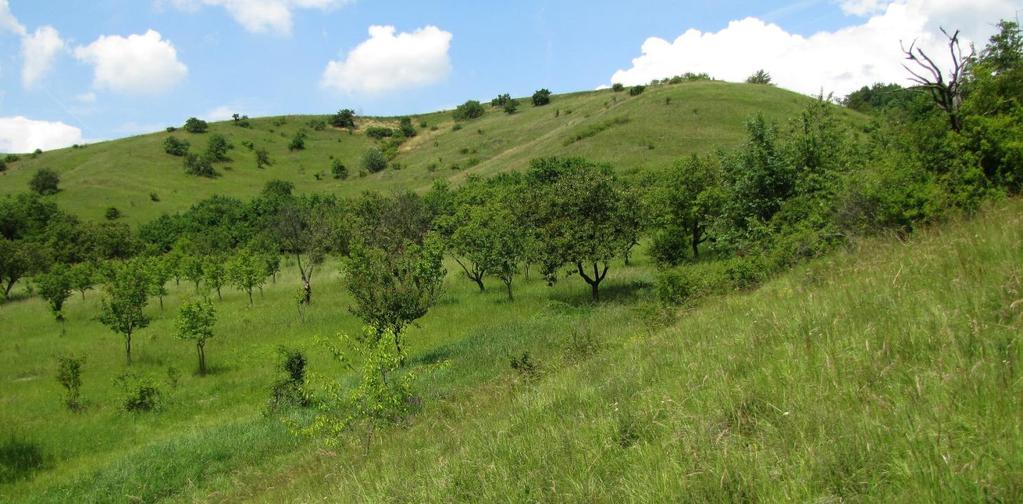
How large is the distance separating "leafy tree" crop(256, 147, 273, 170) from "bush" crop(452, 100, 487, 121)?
4583cm

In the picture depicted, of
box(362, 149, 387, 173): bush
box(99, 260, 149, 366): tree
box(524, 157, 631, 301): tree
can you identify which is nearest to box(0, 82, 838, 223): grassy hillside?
box(362, 149, 387, 173): bush

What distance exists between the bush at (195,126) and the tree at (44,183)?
42.1m

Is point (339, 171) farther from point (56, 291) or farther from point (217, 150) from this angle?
point (56, 291)

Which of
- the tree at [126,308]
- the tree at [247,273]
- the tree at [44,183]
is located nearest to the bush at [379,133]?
the tree at [44,183]

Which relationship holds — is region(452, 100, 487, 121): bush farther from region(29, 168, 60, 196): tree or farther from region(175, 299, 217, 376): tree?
region(175, 299, 217, 376): tree

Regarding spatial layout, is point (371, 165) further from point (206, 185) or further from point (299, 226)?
point (299, 226)

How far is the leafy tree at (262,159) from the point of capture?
103375 mm

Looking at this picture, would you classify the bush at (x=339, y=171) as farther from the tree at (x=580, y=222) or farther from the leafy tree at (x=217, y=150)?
the tree at (x=580, y=222)

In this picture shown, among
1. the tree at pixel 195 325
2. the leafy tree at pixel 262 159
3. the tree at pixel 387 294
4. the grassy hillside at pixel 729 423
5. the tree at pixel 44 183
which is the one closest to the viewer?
the grassy hillside at pixel 729 423

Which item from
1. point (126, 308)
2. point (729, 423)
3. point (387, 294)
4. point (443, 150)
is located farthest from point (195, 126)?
point (729, 423)

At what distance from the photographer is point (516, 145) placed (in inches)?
3137

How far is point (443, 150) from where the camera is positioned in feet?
307

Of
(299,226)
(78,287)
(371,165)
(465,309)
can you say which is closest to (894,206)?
(465,309)

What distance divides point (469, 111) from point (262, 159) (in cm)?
5023
